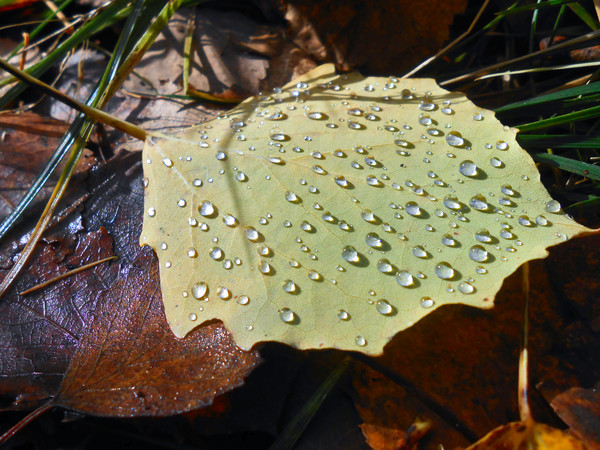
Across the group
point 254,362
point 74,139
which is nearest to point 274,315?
point 254,362

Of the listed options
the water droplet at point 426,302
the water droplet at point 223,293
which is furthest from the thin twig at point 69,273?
the water droplet at point 426,302

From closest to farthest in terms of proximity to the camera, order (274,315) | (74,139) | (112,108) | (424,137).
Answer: (274,315)
(424,137)
(74,139)
(112,108)

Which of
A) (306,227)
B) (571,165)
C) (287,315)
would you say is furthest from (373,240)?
(571,165)

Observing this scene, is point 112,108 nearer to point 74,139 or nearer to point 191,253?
point 74,139

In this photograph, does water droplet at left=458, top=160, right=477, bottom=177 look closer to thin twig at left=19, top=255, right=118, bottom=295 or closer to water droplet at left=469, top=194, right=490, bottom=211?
water droplet at left=469, top=194, right=490, bottom=211

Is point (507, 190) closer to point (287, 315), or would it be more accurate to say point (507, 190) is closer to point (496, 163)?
point (496, 163)

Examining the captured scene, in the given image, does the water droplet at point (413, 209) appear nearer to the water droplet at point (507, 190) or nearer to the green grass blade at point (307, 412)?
the water droplet at point (507, 190)
